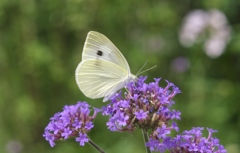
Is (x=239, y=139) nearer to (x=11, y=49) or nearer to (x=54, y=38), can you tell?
(x=54, y=38)

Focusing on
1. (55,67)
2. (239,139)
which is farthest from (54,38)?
(239,139)

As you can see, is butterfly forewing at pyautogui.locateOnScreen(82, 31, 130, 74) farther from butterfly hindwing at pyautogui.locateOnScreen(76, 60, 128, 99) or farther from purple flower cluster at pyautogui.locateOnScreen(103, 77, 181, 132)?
purple flower cluster at pyautogui.locateOnScreen(103, 77, 181, 132)

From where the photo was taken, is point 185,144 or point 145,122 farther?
point 145,122

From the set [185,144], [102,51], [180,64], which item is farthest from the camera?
[180,64]

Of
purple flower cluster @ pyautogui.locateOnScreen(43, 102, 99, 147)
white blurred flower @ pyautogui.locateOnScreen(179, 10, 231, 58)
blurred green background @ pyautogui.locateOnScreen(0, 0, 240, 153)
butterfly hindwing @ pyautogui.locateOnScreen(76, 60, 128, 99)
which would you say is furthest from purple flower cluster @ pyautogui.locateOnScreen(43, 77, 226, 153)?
white blurred flower @ pyautogui.locateOnScreen(179, 10, 231, 58)

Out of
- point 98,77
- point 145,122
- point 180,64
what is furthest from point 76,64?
point 145,122

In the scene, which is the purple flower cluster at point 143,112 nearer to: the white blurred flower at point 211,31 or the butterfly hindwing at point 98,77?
the butterfly hindwing at point 98,77

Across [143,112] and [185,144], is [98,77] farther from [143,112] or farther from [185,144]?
[185,144]
